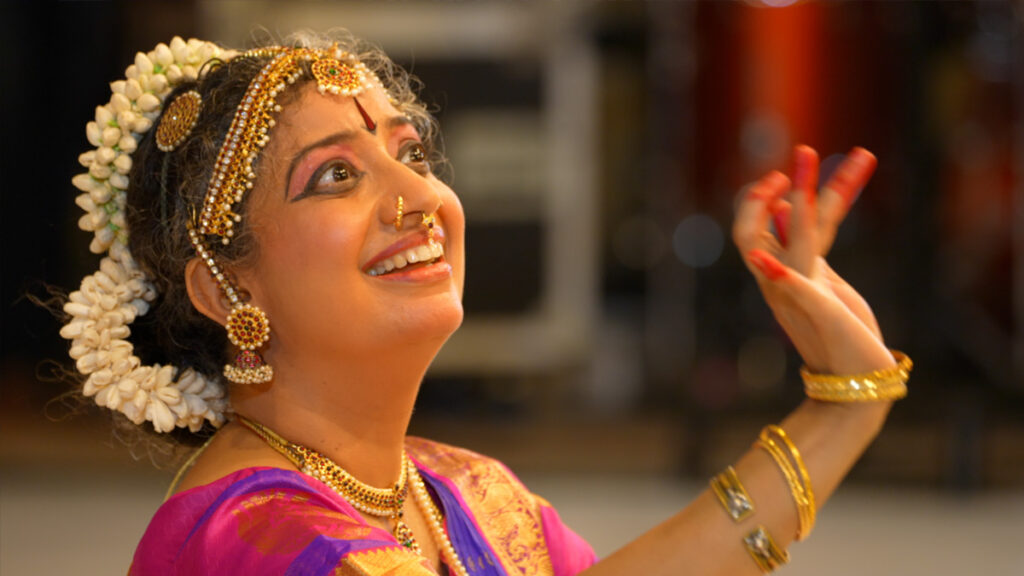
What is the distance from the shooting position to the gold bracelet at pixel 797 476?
1295mm

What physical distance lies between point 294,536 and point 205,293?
426 mm

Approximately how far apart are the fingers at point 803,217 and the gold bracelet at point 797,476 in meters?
0.22

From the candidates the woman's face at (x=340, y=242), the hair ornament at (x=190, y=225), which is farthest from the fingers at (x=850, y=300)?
the hair ornament at (x=190, y=225)

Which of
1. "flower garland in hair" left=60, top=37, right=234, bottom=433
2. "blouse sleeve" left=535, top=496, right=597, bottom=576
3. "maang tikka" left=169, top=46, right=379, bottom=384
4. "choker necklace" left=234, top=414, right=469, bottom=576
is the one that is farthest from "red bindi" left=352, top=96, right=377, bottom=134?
"blouse sleeve" left=535, top=496, right=597, bottom=576

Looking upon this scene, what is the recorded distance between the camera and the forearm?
4.21 ft

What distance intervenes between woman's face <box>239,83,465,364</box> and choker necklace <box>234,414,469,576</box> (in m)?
0.12

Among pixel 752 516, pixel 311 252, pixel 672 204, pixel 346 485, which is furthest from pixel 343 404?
pixel 672 204

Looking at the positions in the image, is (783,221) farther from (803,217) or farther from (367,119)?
(367,119)

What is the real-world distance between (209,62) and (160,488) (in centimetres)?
388

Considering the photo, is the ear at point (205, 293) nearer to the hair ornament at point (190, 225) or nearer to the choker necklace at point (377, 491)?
the hair ornament at point (190, 225)

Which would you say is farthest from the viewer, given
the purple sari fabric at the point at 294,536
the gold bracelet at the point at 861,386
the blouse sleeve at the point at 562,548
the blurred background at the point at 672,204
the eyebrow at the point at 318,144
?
the blurred background at the point at 672,204

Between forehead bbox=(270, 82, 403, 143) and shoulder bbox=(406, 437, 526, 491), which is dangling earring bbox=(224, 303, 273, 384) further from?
shoulder bbox=(406, 437, 526, 491)

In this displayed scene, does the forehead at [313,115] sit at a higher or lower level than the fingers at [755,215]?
higher

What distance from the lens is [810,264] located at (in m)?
1.36
